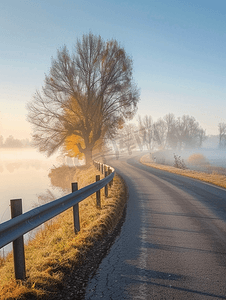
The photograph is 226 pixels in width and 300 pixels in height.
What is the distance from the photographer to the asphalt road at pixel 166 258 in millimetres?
3057

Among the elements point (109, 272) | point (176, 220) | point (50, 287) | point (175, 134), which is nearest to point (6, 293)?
point (50, 287)

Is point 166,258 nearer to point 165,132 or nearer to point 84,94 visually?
point 84,94

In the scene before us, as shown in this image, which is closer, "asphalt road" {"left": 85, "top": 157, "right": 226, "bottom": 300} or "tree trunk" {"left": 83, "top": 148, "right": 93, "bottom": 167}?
"asphalt road" {"left": 85, "top": 157, "right": 226, "bottom": 300}

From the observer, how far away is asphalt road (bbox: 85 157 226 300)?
3.06 m

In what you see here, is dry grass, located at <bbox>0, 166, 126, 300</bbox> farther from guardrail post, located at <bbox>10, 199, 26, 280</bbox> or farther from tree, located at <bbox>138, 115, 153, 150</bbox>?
tree, located at <bbox>138, 115, 153, 150</bbox>

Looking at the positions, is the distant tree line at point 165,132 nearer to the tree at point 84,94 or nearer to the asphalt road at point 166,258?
the tree at point 84,94

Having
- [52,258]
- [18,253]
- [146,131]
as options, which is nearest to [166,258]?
[52,258]

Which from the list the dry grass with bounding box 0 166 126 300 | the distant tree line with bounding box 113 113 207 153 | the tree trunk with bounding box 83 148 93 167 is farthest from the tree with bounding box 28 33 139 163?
the distant tree line with bounding box 113 113 207 153

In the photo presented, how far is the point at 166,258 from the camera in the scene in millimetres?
4062

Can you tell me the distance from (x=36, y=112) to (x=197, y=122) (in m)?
90.3

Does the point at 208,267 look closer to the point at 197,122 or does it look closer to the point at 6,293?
the point at 6,293

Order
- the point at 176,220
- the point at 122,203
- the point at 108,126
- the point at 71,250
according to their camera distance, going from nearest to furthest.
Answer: the point at 71,250
the point at 176,220
the point at 122,203
the point at 108,126

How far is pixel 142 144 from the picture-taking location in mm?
105750

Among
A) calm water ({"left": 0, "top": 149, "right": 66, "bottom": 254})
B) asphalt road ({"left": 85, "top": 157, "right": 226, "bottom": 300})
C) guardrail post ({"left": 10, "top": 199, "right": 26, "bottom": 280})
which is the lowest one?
calm water ({"left": 0, "top": 149, "right": 66, "bottom": 254})
